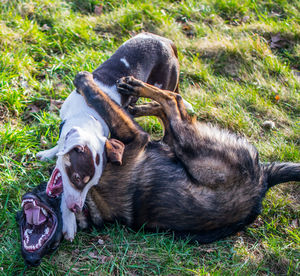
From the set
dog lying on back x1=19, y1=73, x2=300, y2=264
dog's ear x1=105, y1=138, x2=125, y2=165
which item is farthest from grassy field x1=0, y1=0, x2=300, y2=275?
dog's ear x1=105, y1=138, x2=125, y2=165

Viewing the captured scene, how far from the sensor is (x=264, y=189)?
3.18 meters

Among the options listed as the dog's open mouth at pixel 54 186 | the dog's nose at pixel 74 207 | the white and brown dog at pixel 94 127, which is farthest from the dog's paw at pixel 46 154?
the dog's nose at pixel 74 207

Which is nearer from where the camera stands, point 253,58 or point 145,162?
point 145,162

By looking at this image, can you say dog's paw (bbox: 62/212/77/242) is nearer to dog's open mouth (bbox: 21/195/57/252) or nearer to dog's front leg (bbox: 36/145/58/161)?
dog's open mouth (bbox: 21/195/57/252)

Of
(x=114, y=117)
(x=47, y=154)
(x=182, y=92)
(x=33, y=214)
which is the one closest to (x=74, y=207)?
(x=33, y=214)

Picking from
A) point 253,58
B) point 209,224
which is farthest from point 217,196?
point 253,58

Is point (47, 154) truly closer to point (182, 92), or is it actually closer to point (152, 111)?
point (152, 111)

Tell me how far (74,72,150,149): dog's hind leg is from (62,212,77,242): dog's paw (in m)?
0.75

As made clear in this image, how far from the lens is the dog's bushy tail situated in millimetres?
3246

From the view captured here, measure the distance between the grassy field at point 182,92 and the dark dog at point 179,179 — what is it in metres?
0.18

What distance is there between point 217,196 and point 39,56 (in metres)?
2.90

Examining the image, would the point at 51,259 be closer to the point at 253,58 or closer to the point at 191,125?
the point at 191,125

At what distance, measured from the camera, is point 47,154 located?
3.58 meters

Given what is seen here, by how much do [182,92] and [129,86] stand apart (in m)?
1.22
